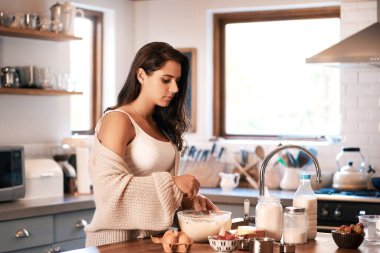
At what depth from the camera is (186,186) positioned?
3.19m

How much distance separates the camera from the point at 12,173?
500 centimetres

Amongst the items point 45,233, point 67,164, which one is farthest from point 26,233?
point 67,164

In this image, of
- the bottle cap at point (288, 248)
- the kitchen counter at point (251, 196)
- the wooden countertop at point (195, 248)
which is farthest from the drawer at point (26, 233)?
the bottle cap at point (288, 248)

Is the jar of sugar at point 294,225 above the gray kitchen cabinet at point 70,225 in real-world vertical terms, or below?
above

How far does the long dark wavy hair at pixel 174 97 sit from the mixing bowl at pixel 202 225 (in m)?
0.50

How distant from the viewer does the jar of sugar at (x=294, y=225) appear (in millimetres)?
3182

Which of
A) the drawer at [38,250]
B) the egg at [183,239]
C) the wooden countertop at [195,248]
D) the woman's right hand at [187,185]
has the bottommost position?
the drawer at [38,250]

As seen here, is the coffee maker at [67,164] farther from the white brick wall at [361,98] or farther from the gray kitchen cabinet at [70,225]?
the white brick wall at [361,98]

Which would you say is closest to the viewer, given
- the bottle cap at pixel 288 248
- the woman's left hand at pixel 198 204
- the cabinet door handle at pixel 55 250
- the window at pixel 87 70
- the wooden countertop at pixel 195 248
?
the bottle cap at pixel 288 248

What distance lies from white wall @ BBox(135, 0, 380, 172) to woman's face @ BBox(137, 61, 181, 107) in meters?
2.64

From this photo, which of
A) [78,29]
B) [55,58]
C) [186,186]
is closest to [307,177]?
[186,186]

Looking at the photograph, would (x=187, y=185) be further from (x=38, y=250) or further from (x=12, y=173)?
(x=12, y=173)

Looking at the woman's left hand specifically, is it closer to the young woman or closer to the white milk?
the young woman

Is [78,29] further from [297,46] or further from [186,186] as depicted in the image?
[186,186]
